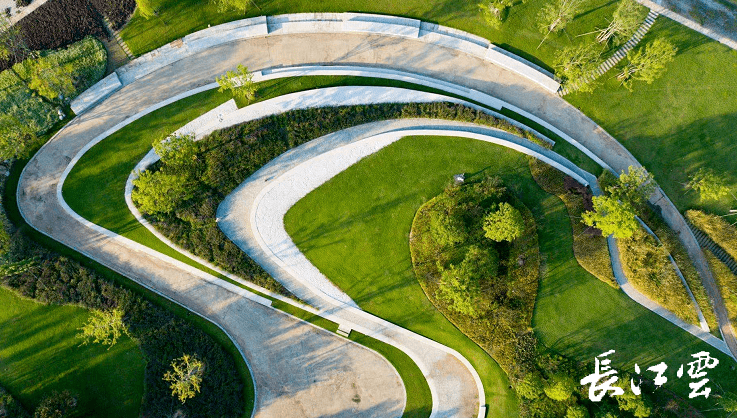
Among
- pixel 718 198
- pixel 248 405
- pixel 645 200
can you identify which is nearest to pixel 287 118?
pixel 248 405

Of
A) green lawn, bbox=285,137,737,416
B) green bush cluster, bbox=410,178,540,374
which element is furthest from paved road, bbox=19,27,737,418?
green bush cluster, bbox=410,178,540,374

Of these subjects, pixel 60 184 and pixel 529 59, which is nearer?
pixel 60 184

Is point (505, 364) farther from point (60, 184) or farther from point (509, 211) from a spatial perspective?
point (60, 184)

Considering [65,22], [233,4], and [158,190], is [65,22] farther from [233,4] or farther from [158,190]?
[158,190]

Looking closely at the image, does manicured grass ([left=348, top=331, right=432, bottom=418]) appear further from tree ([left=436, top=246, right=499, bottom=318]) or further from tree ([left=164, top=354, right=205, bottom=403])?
A: tree ([left=164, top=354, right=205, bottom=403])

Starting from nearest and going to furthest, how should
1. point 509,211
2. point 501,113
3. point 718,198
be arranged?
point 509,211
point 718,198
point 501,113

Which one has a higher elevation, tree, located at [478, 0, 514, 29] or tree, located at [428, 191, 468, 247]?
tree, located at [478, 0, 514, 29]
